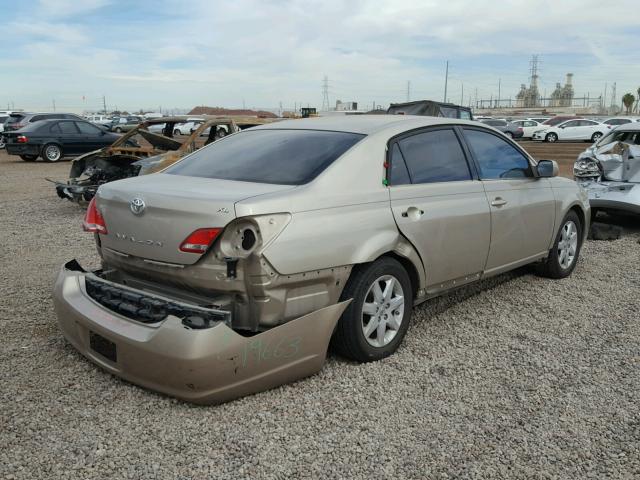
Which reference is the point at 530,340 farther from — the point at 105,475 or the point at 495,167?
the point at 105,475

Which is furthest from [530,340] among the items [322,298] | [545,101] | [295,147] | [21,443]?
[545,101]

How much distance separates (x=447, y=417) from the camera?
10.5ft

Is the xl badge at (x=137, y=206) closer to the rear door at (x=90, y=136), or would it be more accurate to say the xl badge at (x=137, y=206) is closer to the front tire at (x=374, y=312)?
the front tire at (x=374, y=312)

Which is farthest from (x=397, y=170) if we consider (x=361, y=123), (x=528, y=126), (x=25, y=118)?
(x=528, y=126)

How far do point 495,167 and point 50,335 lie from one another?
3.62 meters

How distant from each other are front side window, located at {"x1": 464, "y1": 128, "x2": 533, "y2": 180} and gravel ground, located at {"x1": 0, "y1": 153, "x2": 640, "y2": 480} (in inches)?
45.1

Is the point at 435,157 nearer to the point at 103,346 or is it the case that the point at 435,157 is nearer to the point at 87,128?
the point at 103,346

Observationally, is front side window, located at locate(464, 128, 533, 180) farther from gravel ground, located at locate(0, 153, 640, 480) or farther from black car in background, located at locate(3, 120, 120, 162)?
black car in background, located at locate(3, 120, 120, 162)

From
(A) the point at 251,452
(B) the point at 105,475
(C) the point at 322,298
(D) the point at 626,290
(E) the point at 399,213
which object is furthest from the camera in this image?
(D) the point at 626,290

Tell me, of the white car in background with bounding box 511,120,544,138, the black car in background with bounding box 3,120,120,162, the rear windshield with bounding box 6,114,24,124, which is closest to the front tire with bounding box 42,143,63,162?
the black car in background with bounding box 3,120,120,162

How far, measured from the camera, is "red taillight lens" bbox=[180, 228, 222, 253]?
3109mm

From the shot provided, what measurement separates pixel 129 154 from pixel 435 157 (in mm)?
7302

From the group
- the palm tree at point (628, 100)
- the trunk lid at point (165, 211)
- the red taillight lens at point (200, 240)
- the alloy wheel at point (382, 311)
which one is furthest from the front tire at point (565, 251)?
the palm tree at point (628, 100)

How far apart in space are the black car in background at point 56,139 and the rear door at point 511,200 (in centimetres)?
1680
